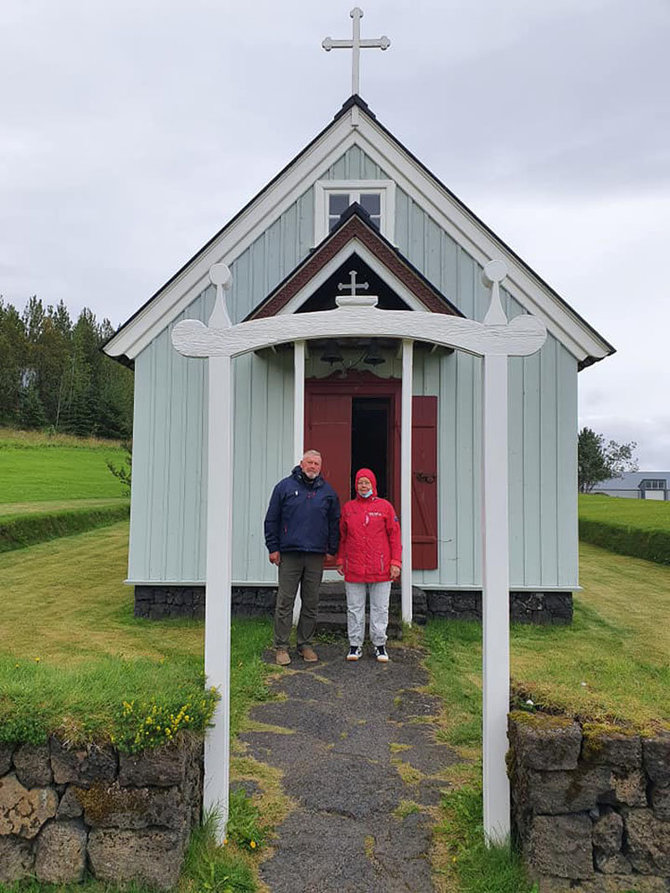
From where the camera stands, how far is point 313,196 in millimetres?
8664

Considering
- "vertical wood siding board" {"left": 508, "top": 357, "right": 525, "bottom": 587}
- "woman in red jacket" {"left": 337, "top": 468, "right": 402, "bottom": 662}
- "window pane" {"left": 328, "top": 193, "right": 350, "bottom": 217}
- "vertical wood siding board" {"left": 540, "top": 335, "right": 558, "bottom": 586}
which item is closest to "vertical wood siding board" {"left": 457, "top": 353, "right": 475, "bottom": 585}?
"vertical wood siding board" {"left": 508, "top": 357, "right": 525, "bottom": 587}

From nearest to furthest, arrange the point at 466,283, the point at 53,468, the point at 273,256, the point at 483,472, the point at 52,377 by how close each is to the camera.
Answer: the point at 483,472
the point at 466,283
the point at 273,256
the point at 53,468
the point at 52,377

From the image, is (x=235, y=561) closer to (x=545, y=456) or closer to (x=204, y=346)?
(x=545, y=456)

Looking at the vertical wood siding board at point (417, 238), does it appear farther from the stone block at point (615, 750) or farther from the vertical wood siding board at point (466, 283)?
the stone block at point (615, 750)

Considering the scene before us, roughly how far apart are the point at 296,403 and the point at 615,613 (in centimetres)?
529

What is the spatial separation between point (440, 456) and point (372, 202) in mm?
3343

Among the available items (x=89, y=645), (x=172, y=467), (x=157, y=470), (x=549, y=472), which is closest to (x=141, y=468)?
(x=157, y=470)

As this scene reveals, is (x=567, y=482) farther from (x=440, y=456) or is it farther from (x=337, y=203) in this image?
(x=337, y=203)

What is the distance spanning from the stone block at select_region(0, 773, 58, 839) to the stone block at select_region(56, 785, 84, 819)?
1.0 inches

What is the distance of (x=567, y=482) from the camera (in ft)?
26.6

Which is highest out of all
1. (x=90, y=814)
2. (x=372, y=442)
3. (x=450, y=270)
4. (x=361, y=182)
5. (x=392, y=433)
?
(x=361, y=182)

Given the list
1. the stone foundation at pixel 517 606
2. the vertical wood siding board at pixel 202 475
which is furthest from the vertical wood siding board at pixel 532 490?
the vertical wood siding board at pixel 202 475

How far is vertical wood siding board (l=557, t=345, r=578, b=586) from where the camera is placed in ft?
26.5

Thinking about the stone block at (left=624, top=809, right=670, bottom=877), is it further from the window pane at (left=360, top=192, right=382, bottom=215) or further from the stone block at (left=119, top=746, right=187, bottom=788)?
the window pane at (left=360, top=192, right=382, bottom=215)
